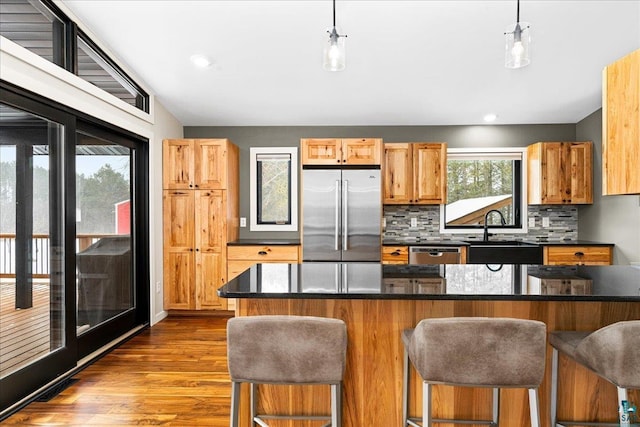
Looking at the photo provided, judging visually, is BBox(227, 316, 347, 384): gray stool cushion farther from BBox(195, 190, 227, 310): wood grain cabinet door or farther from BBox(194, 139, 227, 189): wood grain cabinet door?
BBox(194, 139, 227, 189): wood grain cabinet door

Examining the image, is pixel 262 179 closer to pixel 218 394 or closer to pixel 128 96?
pixel 128 96

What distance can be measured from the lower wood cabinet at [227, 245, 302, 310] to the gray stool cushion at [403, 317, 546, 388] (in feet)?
10.6

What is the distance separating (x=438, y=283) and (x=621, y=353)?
2.40 feet

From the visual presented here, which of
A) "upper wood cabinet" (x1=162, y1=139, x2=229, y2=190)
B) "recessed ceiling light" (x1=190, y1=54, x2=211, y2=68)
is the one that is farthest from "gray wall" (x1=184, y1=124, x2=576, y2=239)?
"recessed ceiling light" (x1=190, y1=54, x2=211, y2=68)

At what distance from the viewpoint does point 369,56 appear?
3.71 m

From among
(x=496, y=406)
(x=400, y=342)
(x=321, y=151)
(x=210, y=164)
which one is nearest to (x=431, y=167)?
(x=321, y=151)

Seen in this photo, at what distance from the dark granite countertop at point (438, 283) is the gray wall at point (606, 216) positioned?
7.27ft

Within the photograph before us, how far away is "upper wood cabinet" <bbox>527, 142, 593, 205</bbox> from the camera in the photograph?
187 inches

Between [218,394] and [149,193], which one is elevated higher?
[149,193]

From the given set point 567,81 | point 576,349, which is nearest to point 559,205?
point 567,81

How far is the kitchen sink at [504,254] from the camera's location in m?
4.56

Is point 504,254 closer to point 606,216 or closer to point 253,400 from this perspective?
point 606,216

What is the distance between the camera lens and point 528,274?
7.27ft

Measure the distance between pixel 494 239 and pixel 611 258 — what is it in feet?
3.99
